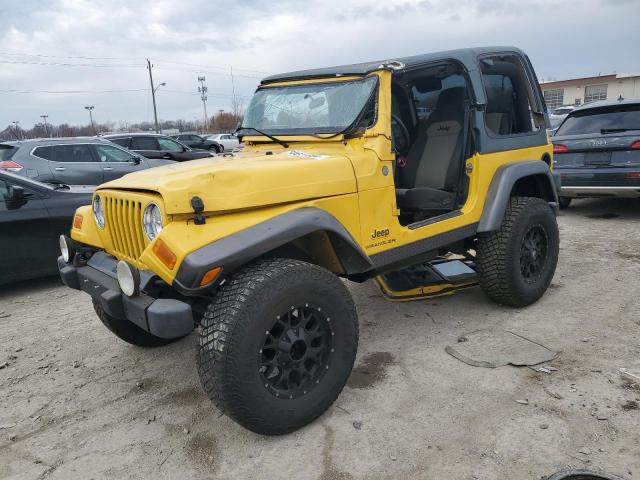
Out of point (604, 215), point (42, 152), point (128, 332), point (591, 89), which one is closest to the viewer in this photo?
point (128, 332)

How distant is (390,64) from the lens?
350 centimetres

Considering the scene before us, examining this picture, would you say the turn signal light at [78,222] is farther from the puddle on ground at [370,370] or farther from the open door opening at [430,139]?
the open door opening at [430,139]

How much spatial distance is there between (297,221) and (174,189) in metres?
0.65

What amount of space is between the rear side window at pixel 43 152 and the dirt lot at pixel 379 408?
20.5 feet

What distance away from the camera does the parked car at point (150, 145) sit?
15.9 meters

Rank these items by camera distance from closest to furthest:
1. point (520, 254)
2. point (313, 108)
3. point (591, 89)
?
point (313, 108) → point (520, 254) → point (591, 89)

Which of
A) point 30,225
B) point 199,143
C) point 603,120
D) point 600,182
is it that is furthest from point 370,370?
point 199,143

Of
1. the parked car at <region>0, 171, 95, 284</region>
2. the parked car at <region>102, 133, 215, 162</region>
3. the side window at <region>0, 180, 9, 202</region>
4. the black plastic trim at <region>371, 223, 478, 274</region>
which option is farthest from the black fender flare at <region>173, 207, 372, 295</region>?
the parked car at <region>102, 133, 215, 162</region>

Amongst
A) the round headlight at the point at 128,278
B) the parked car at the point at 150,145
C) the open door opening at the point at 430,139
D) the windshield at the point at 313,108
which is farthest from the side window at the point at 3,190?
the parked car at the point at 150,145

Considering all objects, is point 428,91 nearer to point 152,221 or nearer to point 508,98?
point 508,98

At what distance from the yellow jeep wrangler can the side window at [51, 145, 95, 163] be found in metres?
7.41

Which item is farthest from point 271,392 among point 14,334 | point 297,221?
point 14,334

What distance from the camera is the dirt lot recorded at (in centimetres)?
260

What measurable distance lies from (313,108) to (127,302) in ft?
6.20
